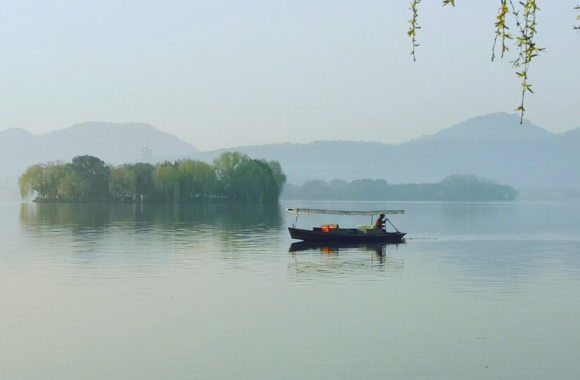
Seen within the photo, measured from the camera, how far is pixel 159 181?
136 meters

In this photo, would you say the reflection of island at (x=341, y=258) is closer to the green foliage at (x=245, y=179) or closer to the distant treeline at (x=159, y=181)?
the green foliage at (x=245, y=179)

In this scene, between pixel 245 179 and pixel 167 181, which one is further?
pixel 167 181

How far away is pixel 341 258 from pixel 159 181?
3758 inches

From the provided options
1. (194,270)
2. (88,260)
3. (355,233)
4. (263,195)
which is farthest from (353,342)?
(263,195)

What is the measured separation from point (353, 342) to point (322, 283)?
37.9 feet

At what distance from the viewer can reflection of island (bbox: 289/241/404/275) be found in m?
38.0

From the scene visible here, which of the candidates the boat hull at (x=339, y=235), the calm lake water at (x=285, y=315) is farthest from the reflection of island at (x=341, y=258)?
the boat hull at (x=339, y=235)

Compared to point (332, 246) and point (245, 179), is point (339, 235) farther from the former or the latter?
point (245, 179)

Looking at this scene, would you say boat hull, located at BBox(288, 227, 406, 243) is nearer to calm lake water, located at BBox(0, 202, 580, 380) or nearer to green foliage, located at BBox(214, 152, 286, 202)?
calm lake water, located at BBox(0, 202, 580, 380)

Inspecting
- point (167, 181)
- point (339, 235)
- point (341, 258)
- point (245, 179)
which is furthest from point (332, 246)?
point (167, 181)

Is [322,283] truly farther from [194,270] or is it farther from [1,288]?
[1,288]

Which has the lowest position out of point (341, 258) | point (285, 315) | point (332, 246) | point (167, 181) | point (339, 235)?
point (285, 315)

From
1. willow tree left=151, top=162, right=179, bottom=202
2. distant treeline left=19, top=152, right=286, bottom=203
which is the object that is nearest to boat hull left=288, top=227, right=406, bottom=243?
distant treeline left=19, top=152, right=286, bottom=203

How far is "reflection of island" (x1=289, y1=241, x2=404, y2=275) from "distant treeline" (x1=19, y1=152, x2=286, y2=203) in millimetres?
79561
